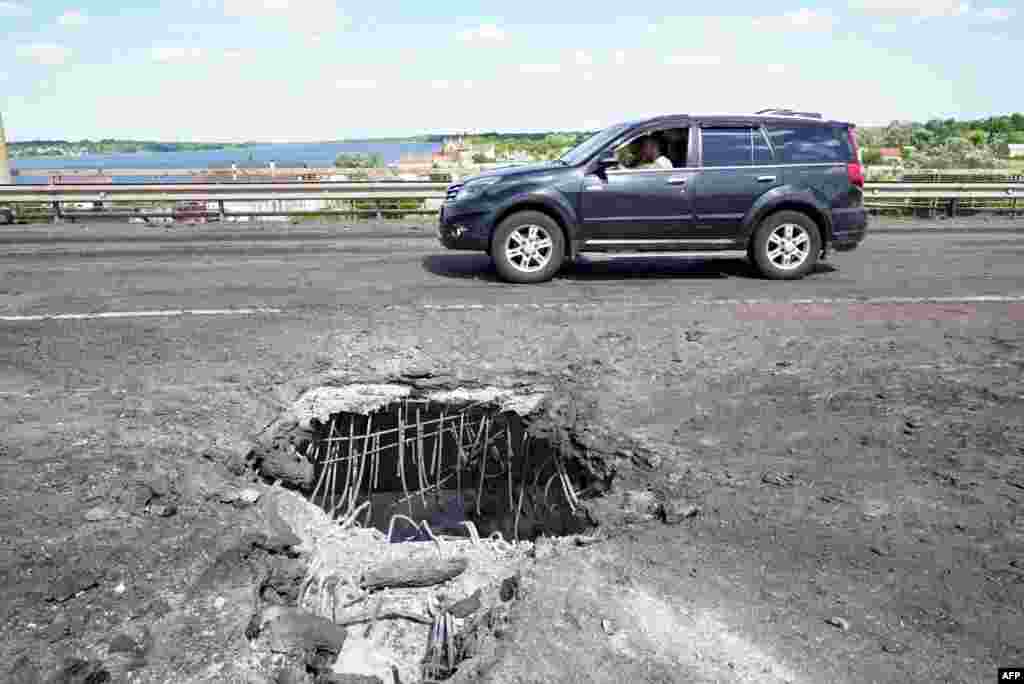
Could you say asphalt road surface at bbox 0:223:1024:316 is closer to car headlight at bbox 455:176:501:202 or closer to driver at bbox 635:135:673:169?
car headlight at bbox 455:176:501:202

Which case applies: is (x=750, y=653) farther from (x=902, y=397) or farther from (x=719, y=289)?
(x=719, y=289)

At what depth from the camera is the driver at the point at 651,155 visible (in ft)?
29.9

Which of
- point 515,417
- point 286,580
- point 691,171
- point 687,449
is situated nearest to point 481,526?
point 515,417

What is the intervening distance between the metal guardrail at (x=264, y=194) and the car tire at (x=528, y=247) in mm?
8297

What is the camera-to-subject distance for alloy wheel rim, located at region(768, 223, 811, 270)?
930 cm

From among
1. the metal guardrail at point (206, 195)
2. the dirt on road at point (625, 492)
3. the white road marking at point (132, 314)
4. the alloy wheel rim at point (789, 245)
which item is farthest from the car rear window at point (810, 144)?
the metal guardrail at point (206, 195)

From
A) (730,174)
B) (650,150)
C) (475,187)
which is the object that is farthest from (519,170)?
(730,174)

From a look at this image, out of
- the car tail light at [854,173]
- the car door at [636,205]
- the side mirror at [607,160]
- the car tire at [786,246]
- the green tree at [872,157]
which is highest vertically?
the green tree at [872,157]

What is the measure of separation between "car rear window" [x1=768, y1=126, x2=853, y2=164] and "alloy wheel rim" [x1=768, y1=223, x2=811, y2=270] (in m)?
0.80

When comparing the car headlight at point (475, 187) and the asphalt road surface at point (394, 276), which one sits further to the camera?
the car headlight at point (475, 187)

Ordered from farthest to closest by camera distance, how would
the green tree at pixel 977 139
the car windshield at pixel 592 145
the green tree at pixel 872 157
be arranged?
the green tree at pixel 977 139 → the green tree at pixel 872 157 → the car windshield at pixel 592 145

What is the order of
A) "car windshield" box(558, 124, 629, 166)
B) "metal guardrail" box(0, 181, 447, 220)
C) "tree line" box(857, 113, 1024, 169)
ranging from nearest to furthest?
"car windshield" box(558, 124, 629, 166), "metal guardrail" box(0, 181, 447, 220), "tree line" box(857, 113, 1024, 169)

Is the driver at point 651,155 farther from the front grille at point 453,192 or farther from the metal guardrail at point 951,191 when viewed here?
the metal guardrail at point 951,191

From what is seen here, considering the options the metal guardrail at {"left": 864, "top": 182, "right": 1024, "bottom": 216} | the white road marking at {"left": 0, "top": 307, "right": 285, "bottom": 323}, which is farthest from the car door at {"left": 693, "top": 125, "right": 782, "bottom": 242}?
the metal guardrail at {"left": 864, "top": 182, "right": 1024, "bottom": 216}
